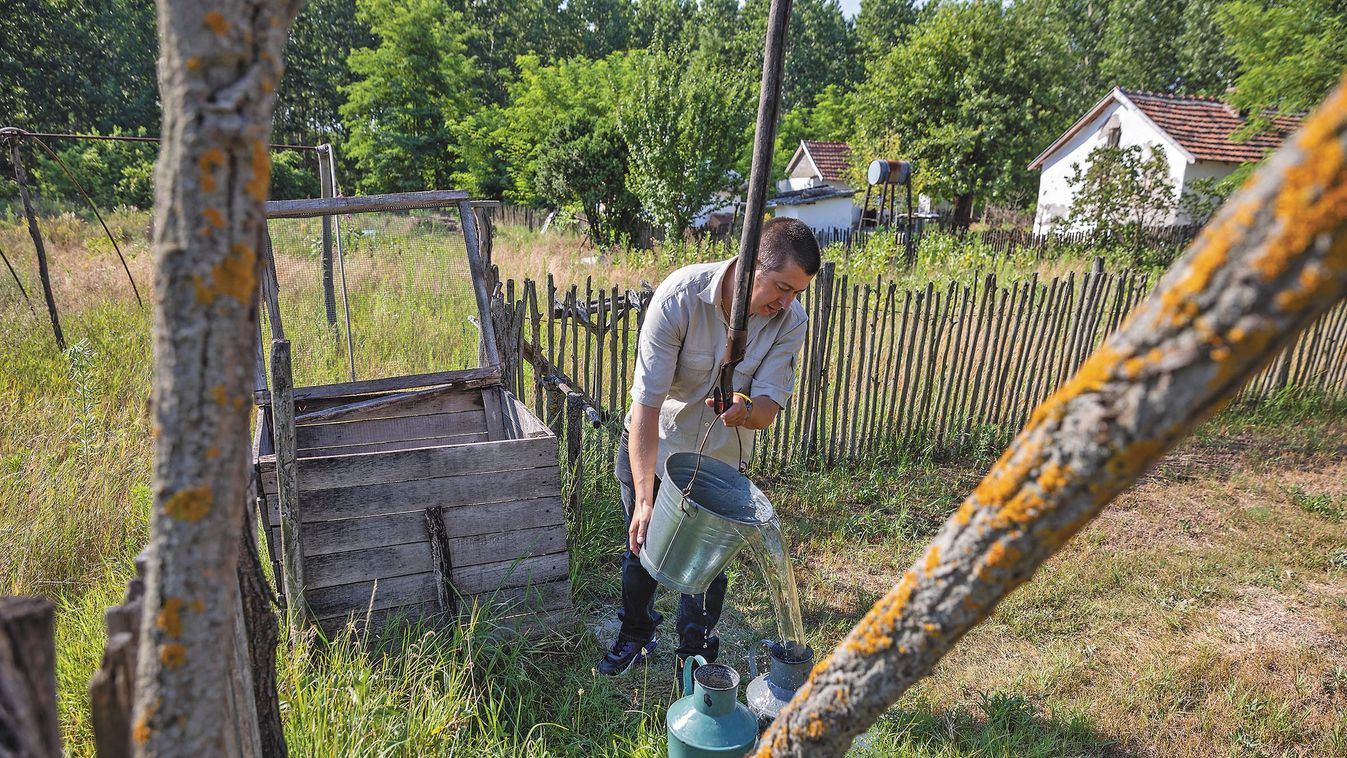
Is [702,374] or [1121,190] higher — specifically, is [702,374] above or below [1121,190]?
below

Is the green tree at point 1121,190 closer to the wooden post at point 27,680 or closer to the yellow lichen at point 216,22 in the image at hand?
the yellow lichen at point 216,22

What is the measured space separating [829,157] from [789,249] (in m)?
36.5

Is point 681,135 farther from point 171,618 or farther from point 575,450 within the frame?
point 171,618

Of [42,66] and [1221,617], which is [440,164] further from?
[1221,617]

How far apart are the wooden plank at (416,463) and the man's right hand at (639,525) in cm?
60

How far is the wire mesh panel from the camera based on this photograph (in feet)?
19.2

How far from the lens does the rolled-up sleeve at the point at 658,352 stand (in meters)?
2.81

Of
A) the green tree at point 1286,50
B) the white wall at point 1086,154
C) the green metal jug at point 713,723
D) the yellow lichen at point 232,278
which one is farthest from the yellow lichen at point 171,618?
the white wall at point 1086,154

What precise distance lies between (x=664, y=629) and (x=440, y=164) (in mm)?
26721

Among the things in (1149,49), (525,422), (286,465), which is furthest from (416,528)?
(1149,49)

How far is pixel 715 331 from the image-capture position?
116 inches

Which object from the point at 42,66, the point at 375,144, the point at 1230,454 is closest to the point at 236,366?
the point at 1230,454

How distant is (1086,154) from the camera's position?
22078 mm

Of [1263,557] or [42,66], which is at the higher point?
[42,66]
